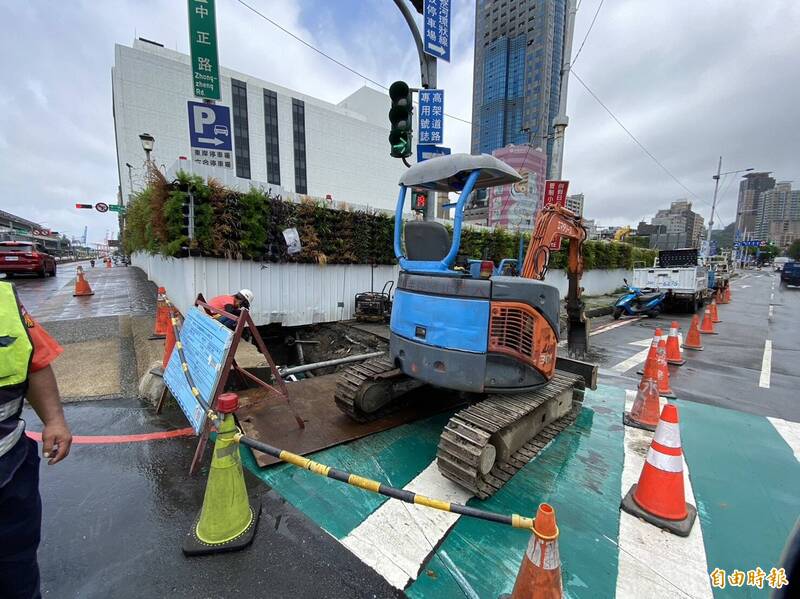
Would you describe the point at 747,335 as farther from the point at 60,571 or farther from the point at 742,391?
the point at 60,571

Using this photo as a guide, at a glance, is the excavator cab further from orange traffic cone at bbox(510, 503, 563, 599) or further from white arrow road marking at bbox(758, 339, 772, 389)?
white arrow road marking at bbox(758, 339, 772, 389)

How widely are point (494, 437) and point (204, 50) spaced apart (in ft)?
A: 27.3

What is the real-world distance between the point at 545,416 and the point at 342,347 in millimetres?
5059

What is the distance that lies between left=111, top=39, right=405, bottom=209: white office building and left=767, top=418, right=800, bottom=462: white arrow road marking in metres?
35.8

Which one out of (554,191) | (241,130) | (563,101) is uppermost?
(241,130)

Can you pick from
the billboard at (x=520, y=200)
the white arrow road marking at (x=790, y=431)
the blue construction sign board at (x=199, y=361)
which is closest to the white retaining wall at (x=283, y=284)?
the blue construction sign board at (x=199, y=361)

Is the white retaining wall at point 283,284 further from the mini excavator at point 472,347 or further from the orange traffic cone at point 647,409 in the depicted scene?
the orange traffic cone at point 647,409

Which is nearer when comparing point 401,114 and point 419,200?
point 401,114

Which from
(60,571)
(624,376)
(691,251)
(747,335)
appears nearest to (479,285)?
(60,571)

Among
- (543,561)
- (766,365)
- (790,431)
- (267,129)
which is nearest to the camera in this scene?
(543,561)

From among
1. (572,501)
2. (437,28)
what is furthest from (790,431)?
(437,28)

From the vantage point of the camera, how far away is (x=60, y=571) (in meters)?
2.10

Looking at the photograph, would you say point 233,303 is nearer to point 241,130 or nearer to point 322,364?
point 322,364

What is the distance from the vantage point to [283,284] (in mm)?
7902
